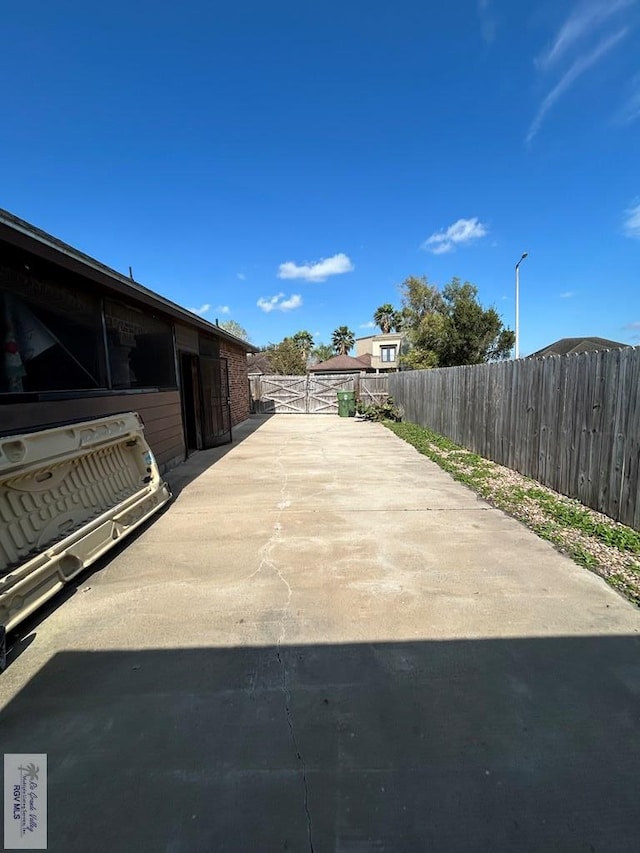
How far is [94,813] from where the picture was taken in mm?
1482

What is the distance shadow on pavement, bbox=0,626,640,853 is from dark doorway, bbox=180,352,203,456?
23.5 ft

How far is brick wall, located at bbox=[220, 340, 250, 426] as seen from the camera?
44.8ft

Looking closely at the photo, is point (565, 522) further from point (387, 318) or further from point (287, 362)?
point (387, 318)

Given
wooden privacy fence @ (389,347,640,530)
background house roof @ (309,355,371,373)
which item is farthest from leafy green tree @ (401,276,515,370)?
wooden privacy fence @ (389,347,640,530)

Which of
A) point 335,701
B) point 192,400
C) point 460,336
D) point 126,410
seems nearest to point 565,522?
point 335,701

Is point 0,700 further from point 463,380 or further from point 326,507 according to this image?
point 463,380

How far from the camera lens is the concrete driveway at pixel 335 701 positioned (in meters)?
1.45

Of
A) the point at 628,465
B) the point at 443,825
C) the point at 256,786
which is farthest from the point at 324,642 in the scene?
the point at 628,465

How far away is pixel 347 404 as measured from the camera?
59.8ft

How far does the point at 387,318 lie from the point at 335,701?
1931 inches

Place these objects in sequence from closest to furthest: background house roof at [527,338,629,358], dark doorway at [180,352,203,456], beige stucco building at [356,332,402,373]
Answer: dark doorway at [180,352,203,456] < background house roof at [527,338,629,358] < beige stucco building at [356,332,402,373]

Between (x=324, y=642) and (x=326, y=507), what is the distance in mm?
2568

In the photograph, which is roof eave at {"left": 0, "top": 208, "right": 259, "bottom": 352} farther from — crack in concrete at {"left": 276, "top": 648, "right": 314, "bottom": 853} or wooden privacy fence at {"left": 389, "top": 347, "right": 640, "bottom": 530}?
wooden privacy fence at {"left": 389, "top": 347, "right": 640, "bottom": 530}

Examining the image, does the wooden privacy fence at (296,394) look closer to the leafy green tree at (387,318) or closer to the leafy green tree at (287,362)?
the leafy green tree at (287,362)
